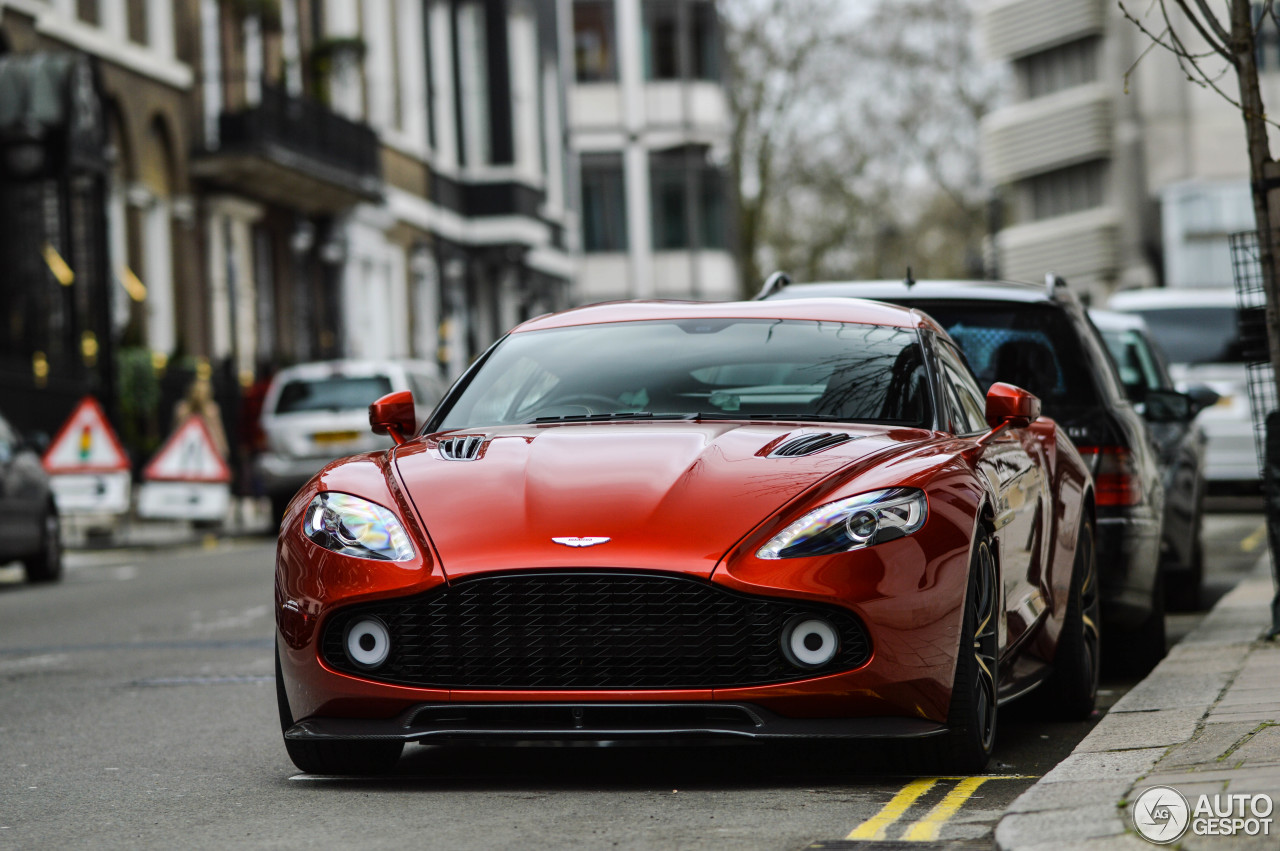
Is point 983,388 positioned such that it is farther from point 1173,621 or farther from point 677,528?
point 677,528

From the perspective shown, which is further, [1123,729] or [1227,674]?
[1227,674]

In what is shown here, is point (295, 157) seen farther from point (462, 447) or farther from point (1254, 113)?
point (462, 447)

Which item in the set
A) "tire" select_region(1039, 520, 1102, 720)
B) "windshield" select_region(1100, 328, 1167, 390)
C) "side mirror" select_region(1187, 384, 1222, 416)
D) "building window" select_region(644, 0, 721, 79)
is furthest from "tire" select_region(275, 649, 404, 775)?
"building window" select_region(644, 0, 721, 79)

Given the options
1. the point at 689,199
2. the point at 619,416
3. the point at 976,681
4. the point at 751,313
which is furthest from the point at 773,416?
the point at 689,199

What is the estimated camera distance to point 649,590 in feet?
20.0

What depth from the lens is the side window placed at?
7.50 meters

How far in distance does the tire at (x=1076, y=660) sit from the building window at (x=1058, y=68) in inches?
1915

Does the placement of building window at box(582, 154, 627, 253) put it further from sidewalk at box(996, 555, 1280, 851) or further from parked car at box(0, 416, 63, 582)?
sidewalk at box(996, 555, 1280, 851)

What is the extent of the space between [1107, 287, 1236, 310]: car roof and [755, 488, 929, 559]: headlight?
16276 mm

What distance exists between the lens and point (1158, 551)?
979 cm

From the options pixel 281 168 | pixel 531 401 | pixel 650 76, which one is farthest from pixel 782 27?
pixel 531 401

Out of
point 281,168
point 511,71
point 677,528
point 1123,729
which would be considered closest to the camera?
point 677,528

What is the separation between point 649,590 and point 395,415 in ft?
5.86

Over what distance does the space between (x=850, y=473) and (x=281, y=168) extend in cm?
3147
